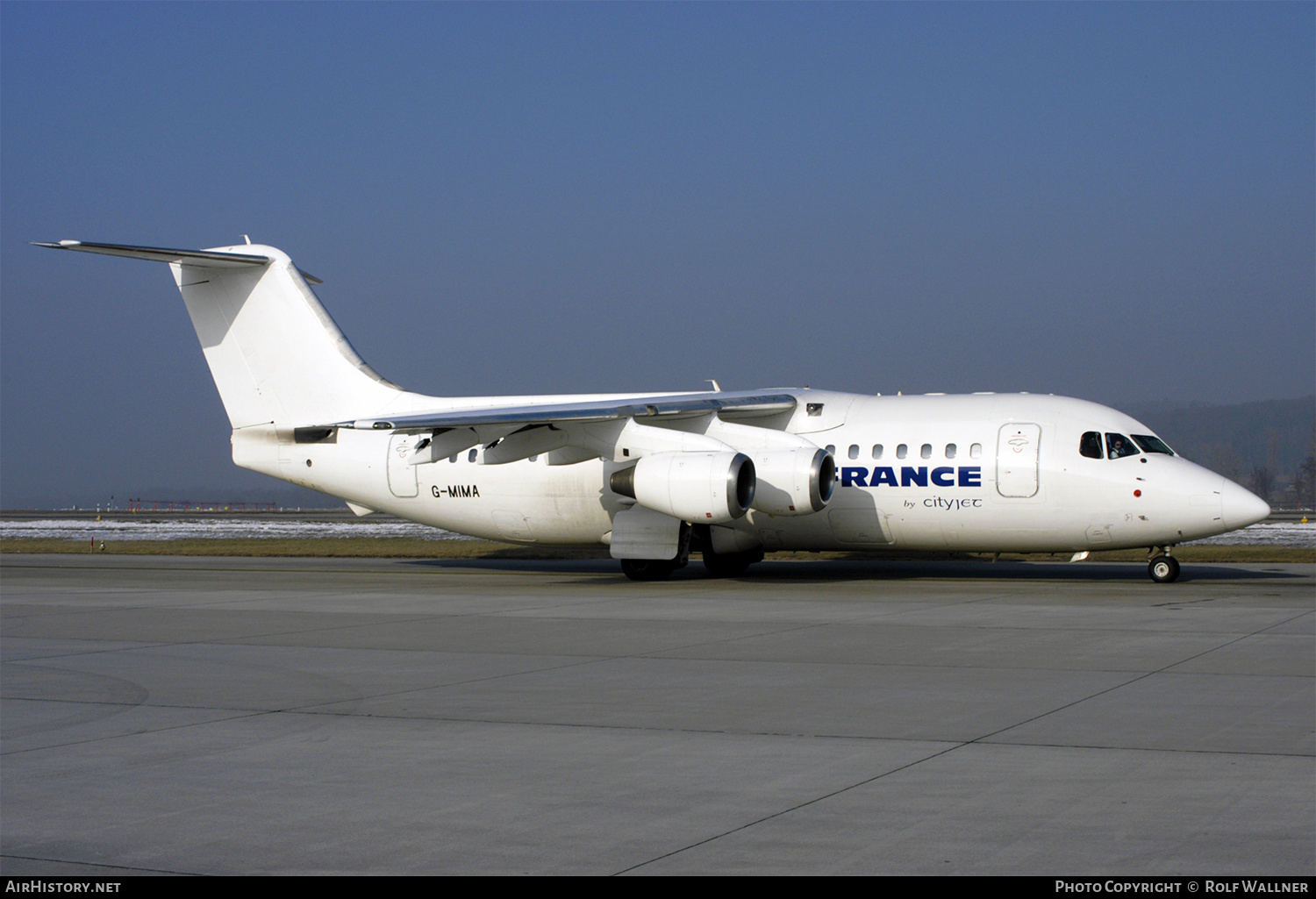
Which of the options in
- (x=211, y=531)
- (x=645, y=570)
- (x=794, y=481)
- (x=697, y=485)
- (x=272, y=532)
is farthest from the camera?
(x=211, y=531)

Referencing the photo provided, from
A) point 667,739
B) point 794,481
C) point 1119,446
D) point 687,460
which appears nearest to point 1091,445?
point 1119,446

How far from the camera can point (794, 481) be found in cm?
2027

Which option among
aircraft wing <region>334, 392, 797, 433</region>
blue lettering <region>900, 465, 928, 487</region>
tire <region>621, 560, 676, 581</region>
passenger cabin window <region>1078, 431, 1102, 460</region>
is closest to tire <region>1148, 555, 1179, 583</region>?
passenger cabin window <region>1078, 431, 1102, 460</region>

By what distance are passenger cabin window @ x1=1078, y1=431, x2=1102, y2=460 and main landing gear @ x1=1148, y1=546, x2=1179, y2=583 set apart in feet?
5.88

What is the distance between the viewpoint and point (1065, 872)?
510 centimetres

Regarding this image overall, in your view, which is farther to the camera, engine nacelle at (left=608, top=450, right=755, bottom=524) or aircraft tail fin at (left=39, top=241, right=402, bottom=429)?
aircraft tail fin at (left=39, top=241, right=402, bottom=429)

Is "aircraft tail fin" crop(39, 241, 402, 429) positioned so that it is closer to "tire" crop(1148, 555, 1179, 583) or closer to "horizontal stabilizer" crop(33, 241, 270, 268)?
"horizontal stabilizer" crop(33, 241, 270, 268)

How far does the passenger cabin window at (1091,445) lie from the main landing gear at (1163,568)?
5.88 ft

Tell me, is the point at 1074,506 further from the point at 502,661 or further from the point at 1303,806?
the point at 1303,806

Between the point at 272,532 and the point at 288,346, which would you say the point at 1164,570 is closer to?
the point at 288,346

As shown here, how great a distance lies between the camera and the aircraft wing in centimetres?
2048

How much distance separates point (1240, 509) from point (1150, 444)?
5.99ft

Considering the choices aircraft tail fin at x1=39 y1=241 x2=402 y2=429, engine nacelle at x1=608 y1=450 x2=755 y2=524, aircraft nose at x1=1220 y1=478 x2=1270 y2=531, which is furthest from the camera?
aircraft tail fin at x1=39 y1=241 x2=402 y2=429

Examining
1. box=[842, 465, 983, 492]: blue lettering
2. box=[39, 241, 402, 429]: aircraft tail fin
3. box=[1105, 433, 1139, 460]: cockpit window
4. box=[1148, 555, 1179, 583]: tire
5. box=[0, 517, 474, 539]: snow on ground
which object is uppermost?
box=[39, 241, 402, 429]: aircraft tail fin
